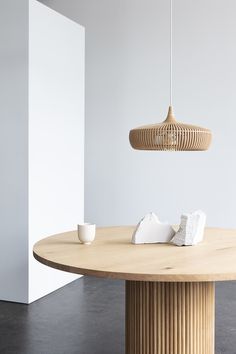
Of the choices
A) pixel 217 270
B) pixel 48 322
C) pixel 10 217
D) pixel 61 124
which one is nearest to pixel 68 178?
pixel 61 124

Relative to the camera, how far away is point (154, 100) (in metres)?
5.64

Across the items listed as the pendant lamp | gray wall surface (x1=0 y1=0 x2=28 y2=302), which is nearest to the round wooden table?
the pendant lamp

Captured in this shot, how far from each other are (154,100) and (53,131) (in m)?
1.55

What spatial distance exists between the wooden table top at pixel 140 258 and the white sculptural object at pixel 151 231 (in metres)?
0.05

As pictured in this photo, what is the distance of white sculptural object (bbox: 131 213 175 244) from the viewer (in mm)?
2539

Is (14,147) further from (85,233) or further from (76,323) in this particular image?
(85,233)

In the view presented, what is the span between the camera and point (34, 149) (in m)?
4.21

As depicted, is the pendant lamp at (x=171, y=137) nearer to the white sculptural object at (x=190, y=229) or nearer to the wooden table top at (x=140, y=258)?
the white sculptural object at (x=190, y=229)

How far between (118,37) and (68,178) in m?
1.94

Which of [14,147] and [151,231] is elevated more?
[14,147]

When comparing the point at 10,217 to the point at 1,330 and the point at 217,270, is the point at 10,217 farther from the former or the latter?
the point at 217,270

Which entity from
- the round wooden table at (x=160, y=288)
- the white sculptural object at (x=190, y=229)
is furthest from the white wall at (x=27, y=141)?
the white sculptural object at (x=190, y=229)

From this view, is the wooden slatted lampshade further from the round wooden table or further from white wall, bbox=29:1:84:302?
white wall, bbox=29:1:84:302

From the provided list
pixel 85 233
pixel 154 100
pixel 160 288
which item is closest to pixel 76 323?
pixel 85 233
